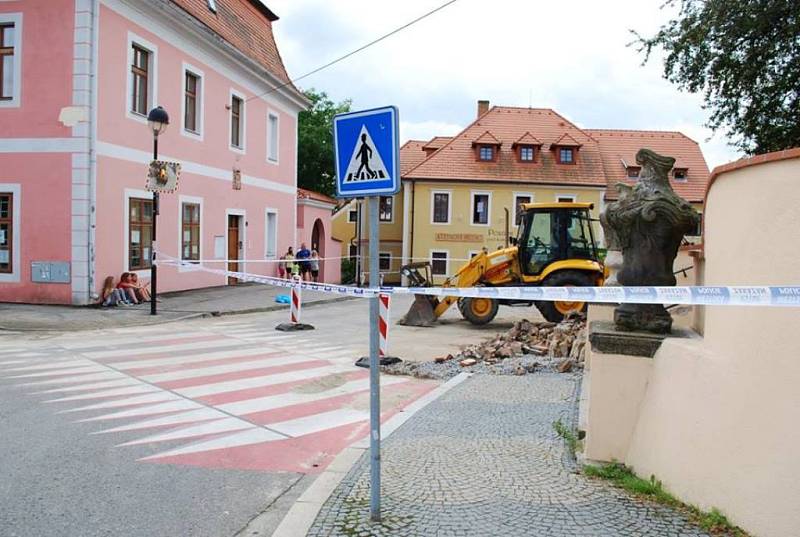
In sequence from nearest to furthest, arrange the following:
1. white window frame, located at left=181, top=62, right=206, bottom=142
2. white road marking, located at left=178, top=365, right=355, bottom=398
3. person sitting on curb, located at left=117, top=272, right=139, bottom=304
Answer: white road marking, located at left=178, top=365, right=355, bottom=398
person sitting on curb, located at left=117, top=272, right=139, bottom=304
white window frame, located at left=181, top=62, right=206, bottom=142

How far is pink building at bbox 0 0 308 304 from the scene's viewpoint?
56.0 feet

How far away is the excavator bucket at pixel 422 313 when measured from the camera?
58.3 ft

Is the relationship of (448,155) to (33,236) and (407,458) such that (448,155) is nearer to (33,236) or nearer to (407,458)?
(33,236)

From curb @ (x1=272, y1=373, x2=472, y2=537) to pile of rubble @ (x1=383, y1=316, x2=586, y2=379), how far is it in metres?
2.73

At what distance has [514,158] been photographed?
44594mm

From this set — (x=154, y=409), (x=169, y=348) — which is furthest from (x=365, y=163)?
(x=169, y=348)

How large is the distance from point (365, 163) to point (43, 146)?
50.2 feet

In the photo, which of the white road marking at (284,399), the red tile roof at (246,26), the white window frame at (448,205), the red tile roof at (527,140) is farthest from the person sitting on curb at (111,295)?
the red tile roof at (527,140)

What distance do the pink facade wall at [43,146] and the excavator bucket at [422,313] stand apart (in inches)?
316

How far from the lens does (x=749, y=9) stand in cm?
1591

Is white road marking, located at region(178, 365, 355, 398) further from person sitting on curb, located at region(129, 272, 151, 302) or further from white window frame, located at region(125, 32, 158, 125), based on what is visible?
white window frame, located at region(125, 32, 158, 125)

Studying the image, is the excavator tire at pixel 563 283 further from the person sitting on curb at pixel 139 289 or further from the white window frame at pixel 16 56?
the white window frame at pixel 16 56

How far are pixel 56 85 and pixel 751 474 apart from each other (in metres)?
17.4

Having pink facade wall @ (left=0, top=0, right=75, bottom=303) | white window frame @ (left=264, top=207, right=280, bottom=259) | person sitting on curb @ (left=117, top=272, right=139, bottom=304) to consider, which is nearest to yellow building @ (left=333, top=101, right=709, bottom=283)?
white window frame @ (left=264, top=207, right=280, bottom=259)
